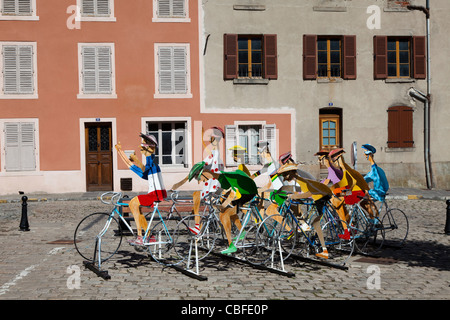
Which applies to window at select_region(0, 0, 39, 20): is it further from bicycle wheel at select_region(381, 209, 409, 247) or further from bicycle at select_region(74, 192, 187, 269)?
bicycle wheel at select_region(381, 209, 409, 247)

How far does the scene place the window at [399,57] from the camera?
2134 cm

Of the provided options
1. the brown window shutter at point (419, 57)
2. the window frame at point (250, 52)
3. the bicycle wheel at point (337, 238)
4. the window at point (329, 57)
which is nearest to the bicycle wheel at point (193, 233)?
the bicycle wheel at point (337, 238)

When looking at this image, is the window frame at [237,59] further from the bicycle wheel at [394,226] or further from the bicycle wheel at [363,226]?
the bicycle wheel at [363,226]

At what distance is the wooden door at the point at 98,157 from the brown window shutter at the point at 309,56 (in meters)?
8.11

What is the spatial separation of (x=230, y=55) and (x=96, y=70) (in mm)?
5245

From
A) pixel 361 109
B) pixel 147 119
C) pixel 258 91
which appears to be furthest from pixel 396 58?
pixel 147 119

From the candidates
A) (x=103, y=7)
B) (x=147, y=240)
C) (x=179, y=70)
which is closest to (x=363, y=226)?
(x=147, y=240)

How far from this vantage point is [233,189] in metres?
7.53

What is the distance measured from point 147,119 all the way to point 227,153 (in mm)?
3407

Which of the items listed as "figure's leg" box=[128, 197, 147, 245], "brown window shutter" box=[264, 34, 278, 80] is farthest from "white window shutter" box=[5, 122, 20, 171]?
"figure's leg" box=[128, 197, 147, 245]

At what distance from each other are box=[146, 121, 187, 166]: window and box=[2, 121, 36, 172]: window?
450 centimetres

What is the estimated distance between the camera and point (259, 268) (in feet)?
24.0

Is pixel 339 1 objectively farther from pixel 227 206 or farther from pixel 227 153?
pixel 227 206

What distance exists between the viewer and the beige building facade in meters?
20.9
